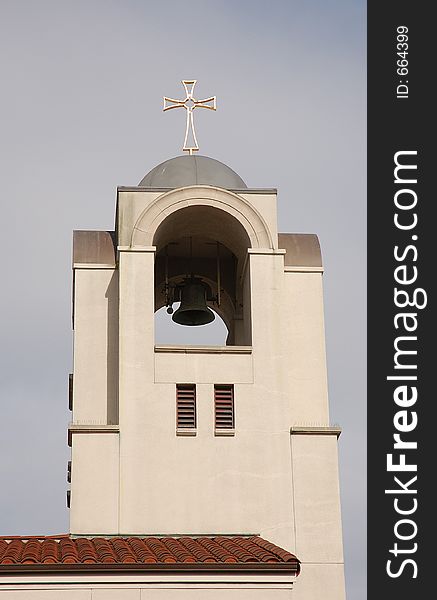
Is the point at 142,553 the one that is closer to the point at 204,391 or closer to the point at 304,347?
the point at 204,391

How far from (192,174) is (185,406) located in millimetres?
6023

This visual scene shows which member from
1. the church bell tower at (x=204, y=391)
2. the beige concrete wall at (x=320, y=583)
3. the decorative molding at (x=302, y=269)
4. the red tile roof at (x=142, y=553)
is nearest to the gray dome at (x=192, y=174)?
the church bell tower at (x=204, y=391)

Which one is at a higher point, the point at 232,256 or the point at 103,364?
the point at 232,256

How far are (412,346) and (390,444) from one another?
7.11ft

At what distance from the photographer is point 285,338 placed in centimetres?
3194

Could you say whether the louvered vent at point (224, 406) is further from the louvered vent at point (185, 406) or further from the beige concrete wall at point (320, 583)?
the beige concrete wall at point (320, 583)

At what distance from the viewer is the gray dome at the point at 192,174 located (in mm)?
32875

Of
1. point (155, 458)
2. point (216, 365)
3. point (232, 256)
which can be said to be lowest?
point (155, 458)

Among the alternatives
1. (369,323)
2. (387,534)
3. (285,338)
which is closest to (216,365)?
(285,338)

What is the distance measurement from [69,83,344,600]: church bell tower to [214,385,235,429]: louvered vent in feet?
0.12

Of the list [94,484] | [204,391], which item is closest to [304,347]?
[204,391]

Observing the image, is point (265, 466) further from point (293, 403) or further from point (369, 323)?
point (369, 323)

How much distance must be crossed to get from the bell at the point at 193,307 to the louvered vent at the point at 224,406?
3.40m

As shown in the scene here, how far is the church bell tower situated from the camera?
29.6 meters
